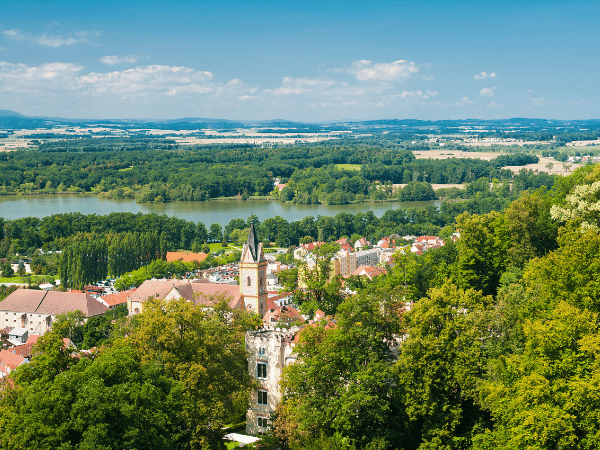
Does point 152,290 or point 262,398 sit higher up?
point 262,398

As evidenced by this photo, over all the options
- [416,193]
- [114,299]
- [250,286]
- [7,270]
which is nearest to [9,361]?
[250,286]

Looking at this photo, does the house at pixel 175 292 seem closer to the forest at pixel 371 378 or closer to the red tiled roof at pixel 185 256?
the forest at pixel 371 378

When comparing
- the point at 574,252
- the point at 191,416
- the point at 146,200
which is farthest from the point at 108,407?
the point at 146,200

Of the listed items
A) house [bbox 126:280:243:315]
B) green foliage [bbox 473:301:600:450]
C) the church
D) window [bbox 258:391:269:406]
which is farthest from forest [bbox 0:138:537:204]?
green foliage [bbox 473:301:600:450]

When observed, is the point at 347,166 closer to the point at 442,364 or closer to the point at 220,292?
the point at 220,292

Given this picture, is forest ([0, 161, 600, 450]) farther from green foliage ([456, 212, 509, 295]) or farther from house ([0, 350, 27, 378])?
house ([0, 350, 27, 378])

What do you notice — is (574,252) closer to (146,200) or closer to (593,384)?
(593,384)

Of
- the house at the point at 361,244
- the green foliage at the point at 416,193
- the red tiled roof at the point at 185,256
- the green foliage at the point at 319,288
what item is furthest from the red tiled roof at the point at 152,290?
the green foliage at the point at 416,193
